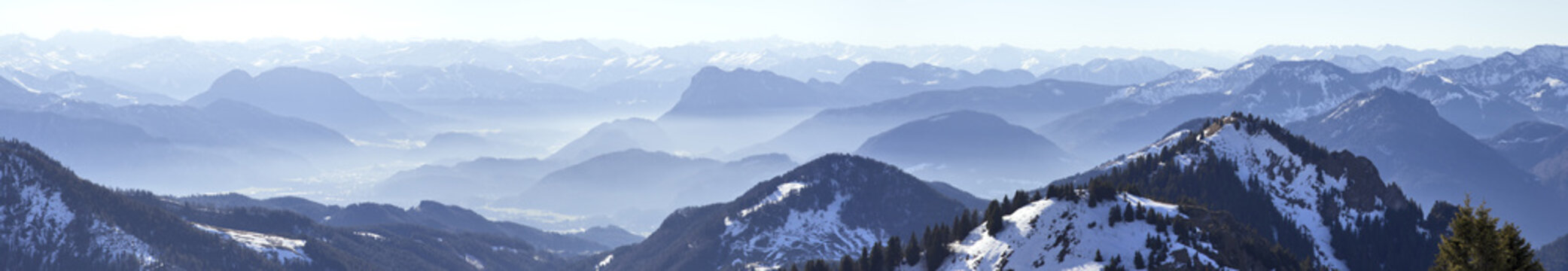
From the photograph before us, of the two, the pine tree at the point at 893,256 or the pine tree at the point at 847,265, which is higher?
the pine tree at the point at 893,256

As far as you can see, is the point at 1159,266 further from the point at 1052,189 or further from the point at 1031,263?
the point at 1052,189

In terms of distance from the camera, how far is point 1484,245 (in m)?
59.7

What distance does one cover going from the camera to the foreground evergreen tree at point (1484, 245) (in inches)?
2301

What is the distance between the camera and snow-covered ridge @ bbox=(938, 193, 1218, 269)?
152625mm

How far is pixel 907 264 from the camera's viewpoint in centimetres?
18275

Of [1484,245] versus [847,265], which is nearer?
[1484,245]

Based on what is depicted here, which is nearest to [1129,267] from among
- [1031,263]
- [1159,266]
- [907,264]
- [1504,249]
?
[1159,266]

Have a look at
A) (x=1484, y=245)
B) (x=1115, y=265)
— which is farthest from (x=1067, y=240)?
(x=1484, y=245)

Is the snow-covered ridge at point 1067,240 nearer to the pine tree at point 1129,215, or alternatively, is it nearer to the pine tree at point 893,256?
the pine tree at point 1129,215

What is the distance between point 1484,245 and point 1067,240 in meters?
101

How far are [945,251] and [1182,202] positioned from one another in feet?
114

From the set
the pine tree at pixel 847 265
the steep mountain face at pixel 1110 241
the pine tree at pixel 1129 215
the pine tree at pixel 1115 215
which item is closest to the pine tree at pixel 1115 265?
the steep mountain face at pixel 1110 241

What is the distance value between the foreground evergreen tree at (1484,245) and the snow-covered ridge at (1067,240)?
88.1m

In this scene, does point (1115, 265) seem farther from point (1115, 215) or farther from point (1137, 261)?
point (1115, 215)
